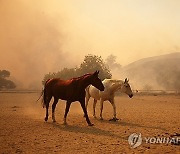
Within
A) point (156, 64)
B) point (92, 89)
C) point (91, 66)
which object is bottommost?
point (92, 89)

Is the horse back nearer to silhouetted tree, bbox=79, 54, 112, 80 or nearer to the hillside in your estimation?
silhouetted tree, bbox=79, 54, 112, 80

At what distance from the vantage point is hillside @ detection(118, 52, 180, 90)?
112188 mm

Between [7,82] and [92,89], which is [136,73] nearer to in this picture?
[7,82]

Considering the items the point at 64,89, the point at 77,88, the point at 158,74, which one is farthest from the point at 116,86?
the point at 158,74

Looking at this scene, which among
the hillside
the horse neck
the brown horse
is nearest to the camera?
the brown horse

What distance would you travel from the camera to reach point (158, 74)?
129250 millimetres

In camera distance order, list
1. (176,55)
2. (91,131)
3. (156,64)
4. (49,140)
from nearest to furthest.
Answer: (49,140) < (91,131) < (156,64) < (176,55)

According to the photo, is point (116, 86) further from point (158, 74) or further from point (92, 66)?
point (158, 74)

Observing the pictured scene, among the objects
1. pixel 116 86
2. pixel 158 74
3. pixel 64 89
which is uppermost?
pixel 158 74

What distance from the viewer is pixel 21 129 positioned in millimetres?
11727

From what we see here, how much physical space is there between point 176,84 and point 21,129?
109113 millimetres

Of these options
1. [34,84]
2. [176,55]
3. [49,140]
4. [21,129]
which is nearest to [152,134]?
[49,140]

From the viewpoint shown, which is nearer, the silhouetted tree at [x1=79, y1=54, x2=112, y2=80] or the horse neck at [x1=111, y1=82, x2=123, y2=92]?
the horse neck at [x1=111, y1=82, x2=123, y2=92]

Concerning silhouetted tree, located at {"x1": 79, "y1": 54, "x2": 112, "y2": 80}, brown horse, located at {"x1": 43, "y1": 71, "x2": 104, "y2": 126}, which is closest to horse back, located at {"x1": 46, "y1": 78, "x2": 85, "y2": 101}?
brown horse, located at {"x1": 43, "y1": 71, "x2": 104, "y2": 126}
